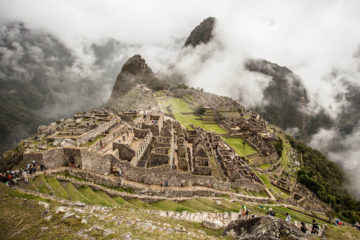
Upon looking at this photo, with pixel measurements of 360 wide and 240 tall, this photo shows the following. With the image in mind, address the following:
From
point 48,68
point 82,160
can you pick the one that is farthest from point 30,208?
point 48,68

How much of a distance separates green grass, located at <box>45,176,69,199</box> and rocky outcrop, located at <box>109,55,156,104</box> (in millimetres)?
105224

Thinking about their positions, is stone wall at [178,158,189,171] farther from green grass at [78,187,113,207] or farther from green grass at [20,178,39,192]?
green grass at [20,178,39,192]

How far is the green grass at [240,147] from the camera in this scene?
185 ft

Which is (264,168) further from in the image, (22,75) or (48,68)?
(48,68)

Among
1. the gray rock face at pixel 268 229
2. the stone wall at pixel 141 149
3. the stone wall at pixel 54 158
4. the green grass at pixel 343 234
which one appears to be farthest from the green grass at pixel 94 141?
the green grass at pixel 343 234

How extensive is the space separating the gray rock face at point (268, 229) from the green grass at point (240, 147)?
43.6 meters

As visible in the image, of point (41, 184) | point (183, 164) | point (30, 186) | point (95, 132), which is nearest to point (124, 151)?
point (95, 132)

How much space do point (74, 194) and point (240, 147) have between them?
53.3 metres

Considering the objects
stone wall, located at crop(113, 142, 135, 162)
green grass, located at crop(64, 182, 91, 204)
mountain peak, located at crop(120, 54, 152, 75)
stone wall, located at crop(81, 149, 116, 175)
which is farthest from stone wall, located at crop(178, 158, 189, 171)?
mountain peak, located at crop(120, 54, 152, 75)

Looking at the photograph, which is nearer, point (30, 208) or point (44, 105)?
point (30, 208)

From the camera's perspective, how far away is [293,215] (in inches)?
1126

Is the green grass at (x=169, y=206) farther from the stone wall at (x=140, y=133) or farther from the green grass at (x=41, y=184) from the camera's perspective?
the stone wall at (x=140, y=133)

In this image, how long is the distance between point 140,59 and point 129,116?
96.4 meters

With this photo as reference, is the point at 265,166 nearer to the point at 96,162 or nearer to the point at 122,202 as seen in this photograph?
the point at 122,202
